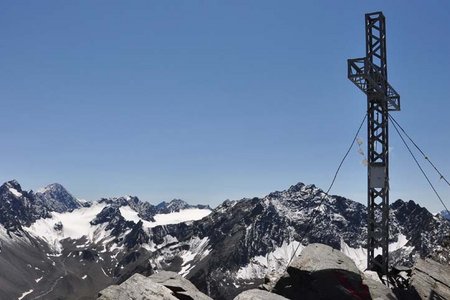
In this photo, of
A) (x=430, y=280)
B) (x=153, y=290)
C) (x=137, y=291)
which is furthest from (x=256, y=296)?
(x=430, y=280)

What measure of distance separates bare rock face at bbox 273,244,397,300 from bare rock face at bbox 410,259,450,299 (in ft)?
7.15

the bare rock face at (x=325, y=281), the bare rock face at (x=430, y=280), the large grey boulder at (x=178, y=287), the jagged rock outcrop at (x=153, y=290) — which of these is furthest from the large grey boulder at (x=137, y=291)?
the bare rock face at (x=430, y=280)

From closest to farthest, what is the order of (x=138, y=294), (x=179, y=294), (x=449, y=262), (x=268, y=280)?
(x=138, y=294) < (x=179, y=294) < (x=268, y=280) < (x=449, y=262)

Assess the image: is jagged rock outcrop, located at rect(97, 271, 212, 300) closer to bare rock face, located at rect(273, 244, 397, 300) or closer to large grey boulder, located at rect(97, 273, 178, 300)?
large grey boulder, located at rect(97, 273, 178, 300)

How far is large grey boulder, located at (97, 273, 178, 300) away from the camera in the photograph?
16450 mm

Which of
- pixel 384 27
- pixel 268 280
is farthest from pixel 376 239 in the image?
pixel 384 27

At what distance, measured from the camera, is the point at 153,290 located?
17844 millimetres

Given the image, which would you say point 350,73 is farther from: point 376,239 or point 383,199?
point 376,239

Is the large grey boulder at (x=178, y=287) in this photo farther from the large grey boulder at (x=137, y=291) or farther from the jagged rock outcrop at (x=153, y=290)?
the large grey boulder at (x=137, y=291)

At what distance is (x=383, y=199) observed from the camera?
27.3 metres

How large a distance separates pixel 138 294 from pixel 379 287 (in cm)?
1163

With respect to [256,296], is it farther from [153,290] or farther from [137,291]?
[137,291]

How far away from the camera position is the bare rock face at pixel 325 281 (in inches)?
783

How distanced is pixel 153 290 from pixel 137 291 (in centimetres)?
81
